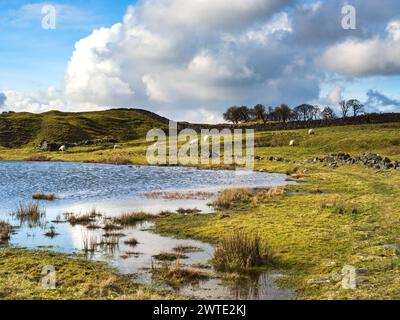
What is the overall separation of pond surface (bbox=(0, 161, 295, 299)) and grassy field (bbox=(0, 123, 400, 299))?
1.76 metres

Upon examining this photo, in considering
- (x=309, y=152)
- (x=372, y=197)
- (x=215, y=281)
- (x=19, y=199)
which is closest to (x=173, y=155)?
(x=309, y=152)

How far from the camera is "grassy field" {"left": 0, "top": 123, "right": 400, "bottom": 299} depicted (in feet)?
58.2

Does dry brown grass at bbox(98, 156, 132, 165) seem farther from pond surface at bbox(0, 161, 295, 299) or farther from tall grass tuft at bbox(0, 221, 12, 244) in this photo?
tall grass tuft at bbox(0, 221, 12, 244)

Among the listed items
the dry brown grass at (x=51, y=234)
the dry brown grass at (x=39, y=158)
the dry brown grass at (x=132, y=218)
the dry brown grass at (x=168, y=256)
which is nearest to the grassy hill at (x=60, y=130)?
the dry brown grass at (x=39, y=158)

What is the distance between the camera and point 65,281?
17.8 meters

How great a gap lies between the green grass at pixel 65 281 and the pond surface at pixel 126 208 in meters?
1.10

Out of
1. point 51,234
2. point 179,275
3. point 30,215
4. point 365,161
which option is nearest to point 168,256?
point 179,275

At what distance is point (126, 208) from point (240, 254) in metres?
18.5

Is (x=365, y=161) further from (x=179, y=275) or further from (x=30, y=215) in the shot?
(x=179, y=275)

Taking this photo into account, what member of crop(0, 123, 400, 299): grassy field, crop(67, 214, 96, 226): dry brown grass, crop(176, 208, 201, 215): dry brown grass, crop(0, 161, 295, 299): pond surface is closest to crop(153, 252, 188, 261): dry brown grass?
crop(0, 161, 295, 299): pond surface

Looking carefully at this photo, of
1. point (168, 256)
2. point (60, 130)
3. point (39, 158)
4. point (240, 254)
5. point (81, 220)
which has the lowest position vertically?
point (168, 256)

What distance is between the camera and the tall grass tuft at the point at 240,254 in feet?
67.1

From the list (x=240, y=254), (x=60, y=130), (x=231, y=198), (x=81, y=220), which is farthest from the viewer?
(x=60, y=130)
